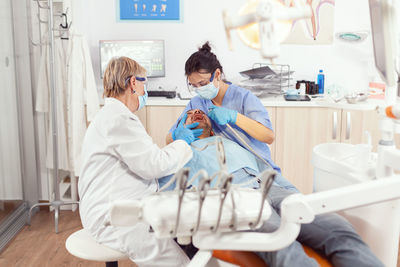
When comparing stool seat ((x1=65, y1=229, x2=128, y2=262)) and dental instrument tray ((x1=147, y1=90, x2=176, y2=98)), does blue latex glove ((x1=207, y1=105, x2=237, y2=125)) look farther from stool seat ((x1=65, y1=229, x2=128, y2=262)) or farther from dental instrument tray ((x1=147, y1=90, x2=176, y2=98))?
dental instrument tray ((x1=147, y1=90, x2=176, y2=98))

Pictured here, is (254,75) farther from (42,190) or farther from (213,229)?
(213,229)

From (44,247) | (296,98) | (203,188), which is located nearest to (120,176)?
(203,188)

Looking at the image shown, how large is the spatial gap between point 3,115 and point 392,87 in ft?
7.99

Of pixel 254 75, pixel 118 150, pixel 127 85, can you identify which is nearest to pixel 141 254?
pixel 118 150

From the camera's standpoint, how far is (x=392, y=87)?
1.41m

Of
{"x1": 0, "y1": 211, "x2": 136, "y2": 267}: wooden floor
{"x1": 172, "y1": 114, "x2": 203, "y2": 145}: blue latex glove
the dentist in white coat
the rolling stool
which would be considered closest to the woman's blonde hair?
the dentist in white coat

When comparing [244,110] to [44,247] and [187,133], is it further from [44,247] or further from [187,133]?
[44,247]

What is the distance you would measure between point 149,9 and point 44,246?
1.85 metres

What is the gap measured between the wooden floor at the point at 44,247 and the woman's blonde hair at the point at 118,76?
1161mm

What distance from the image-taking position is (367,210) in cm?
152

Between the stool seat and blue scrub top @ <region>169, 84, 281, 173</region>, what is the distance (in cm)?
82

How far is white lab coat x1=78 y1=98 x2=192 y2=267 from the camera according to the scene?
1592 mm

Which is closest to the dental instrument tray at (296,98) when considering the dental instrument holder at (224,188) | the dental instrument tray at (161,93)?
the dental instrument tray at (161,93)

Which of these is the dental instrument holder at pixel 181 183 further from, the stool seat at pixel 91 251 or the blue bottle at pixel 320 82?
the blue bottle at pixel 320 82
